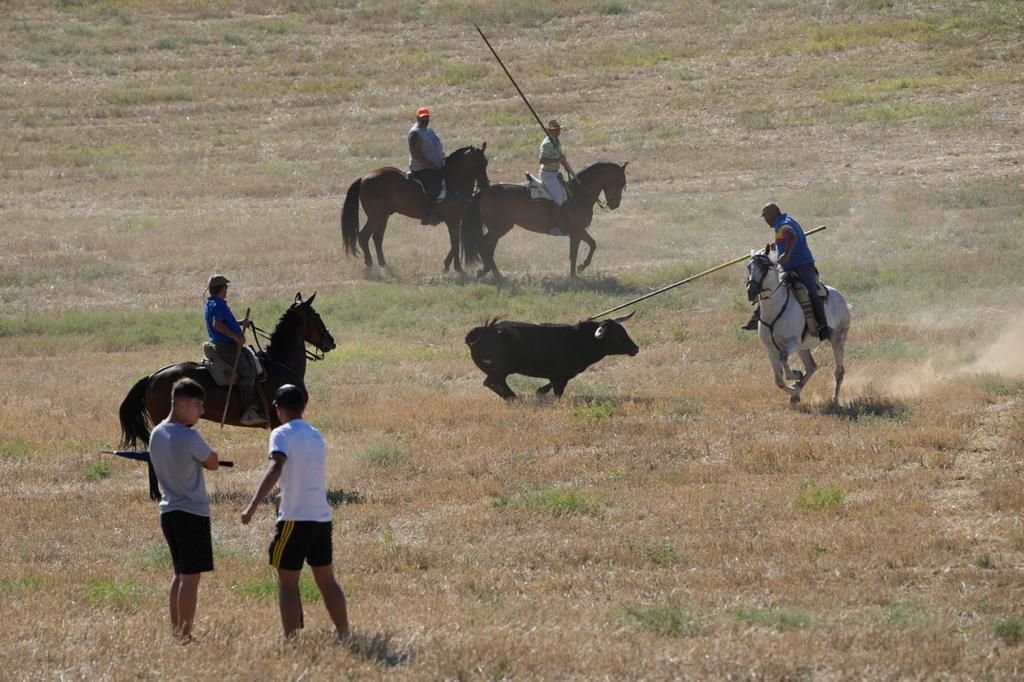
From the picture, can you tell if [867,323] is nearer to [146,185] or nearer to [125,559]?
[125,559]

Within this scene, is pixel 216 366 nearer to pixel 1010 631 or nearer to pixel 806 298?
pixel 806 298

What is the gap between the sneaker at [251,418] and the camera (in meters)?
14.4

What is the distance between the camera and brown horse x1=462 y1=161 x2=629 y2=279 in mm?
28328

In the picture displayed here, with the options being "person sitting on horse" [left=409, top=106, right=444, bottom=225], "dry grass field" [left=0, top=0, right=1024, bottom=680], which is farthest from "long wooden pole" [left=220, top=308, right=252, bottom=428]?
"person sitting on horse" [left=409, top=106, right=444, bottom=225]

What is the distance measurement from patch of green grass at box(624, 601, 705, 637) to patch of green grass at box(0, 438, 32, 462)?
337 inches

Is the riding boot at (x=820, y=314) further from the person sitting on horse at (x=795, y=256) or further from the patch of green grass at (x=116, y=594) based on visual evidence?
the patch of green grass at (x=116, y=594)

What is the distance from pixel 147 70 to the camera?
174 feet

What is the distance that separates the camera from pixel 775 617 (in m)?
9.54

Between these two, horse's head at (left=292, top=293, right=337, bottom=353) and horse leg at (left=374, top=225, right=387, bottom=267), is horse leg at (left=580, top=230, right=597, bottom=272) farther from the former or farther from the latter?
horse's head at (left=292, top=293, right=337, bottom=353)

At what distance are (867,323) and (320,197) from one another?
18.7m

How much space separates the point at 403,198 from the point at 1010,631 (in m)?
21.7

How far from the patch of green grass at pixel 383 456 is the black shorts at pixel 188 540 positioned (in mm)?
5972

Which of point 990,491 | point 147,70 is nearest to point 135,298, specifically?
point 990,491

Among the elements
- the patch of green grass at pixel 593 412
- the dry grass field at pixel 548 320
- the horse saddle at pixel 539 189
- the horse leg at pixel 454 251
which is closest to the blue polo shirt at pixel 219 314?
the dry grass field at pixel 548 320
